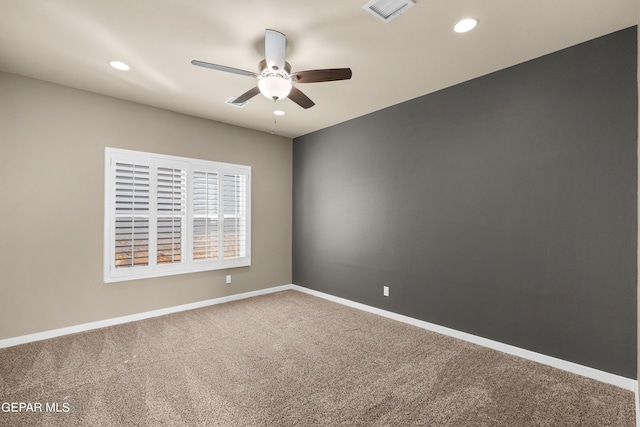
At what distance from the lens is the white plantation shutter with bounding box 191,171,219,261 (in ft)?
14.1

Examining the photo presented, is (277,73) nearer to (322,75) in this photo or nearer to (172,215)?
(322,75)

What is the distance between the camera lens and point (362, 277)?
4.34 meters

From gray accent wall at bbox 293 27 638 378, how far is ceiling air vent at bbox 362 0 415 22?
5.00 feet

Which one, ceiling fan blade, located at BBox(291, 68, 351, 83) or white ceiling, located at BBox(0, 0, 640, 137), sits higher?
white ceiling, located at BBox(0, 0, 640, 137)

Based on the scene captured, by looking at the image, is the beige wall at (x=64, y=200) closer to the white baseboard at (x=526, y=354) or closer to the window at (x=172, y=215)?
the window at (x=172, y=215)

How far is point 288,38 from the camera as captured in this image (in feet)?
8.03

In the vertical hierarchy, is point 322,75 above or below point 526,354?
above

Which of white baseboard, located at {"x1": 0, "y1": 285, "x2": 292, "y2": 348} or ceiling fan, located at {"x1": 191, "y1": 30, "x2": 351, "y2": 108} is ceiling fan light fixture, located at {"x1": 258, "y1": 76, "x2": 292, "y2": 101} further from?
white baseboard, located at {"x1": 0, "y1": 285, "x2": 292, "y2": 348}

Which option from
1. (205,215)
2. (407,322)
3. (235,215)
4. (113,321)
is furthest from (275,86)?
(113,321)

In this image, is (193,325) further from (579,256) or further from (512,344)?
(579,256)

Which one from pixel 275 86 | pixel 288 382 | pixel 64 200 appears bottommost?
pixel 288 382

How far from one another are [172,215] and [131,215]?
0.48m

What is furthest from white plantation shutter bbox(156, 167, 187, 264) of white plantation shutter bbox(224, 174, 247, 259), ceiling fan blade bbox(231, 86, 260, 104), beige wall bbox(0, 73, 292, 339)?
ceiling fan blade bbox(231, 86, 260, 104)

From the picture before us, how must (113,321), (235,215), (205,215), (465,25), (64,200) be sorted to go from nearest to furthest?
(465,25), (64,200), (113,321), (205,215), (235,215)
